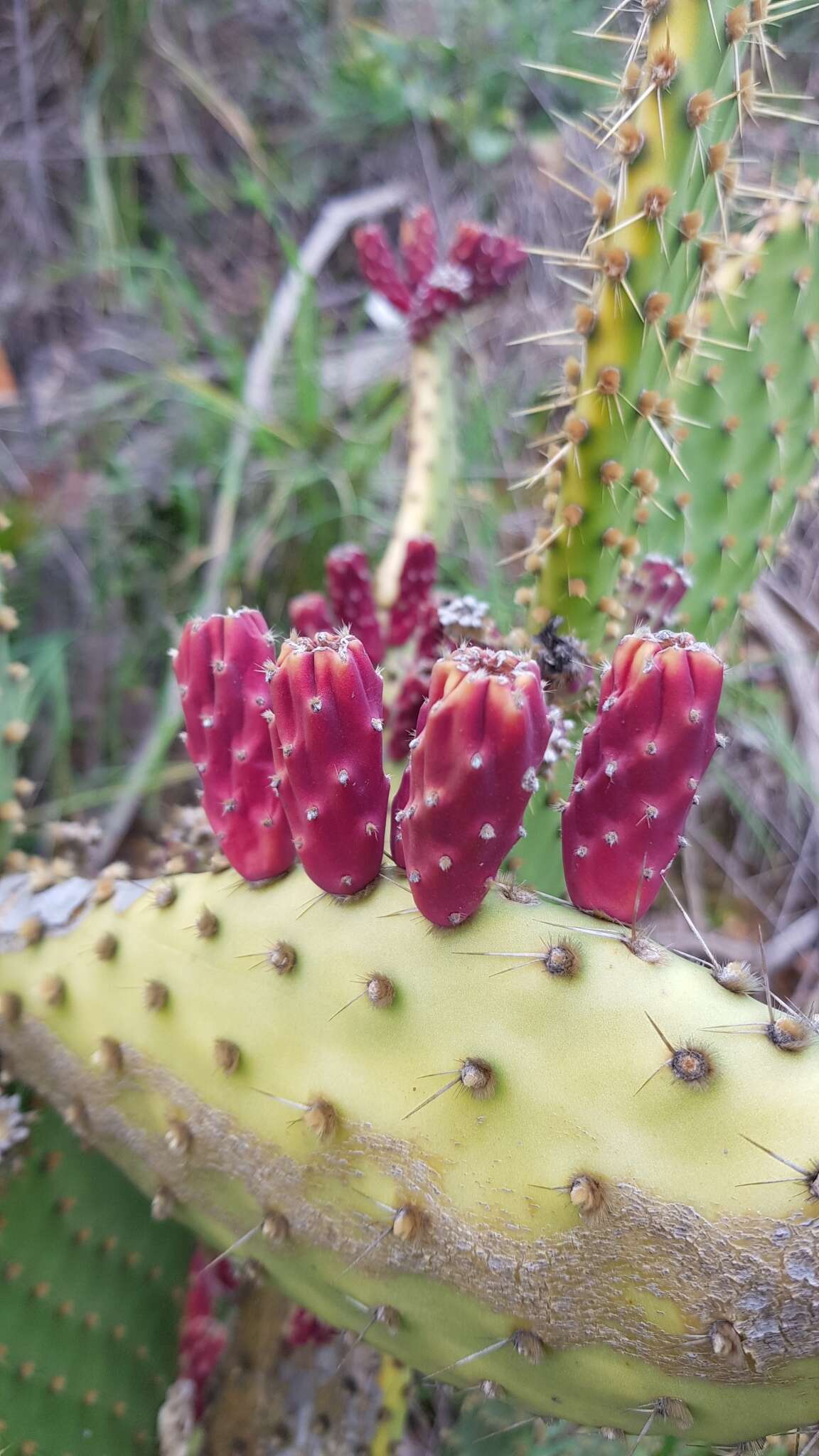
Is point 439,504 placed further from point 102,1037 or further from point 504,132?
point 504,132

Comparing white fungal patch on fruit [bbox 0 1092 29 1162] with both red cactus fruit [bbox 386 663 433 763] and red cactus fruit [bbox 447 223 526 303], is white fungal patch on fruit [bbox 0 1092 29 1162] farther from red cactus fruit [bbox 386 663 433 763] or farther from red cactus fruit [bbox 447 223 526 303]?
red cactus fruit [bbox 447 223 526 303]

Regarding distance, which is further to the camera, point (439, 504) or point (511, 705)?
point (439, 504)

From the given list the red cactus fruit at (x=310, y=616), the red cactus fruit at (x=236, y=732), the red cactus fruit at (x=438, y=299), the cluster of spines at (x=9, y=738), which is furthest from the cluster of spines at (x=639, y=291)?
the cluster of spines at (x=9, y=738)

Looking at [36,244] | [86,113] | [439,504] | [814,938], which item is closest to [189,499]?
[439,504]

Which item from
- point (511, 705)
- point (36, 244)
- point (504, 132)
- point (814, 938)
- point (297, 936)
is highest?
point (504, 132)

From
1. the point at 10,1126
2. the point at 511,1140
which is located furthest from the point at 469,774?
the point at 10,1126

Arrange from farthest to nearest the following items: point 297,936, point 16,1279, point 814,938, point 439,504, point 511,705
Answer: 1. point 814,938
2. point 439,504
3. point 16,1279
4. point 297,936
5. point 511,705
